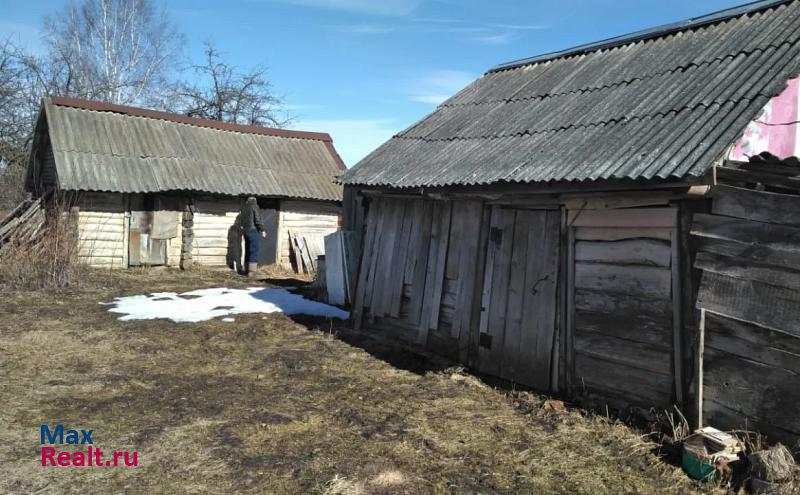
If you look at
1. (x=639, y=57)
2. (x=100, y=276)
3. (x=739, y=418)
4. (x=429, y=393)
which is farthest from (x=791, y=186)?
(x=100, y=276)

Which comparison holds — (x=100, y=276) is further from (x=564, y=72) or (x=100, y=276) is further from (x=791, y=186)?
(x=791, y=186)

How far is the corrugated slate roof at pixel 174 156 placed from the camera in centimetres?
1471

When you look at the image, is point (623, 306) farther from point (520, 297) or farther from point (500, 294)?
point (500, 294)

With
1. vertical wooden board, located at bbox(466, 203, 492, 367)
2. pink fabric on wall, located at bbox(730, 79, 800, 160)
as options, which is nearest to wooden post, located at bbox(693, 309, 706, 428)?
pink fabric on wall, located at bbox(730, 79, 800, 160)

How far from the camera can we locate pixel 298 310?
10.8 m

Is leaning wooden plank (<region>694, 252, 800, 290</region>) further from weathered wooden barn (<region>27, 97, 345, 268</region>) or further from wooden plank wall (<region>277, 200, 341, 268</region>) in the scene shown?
wooden plank wall (<region>277, 200, 341, 268</region>)

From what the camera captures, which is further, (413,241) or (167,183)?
(167,183)

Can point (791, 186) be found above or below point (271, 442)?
above

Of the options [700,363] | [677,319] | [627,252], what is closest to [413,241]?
[627,252]

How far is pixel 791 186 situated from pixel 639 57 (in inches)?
178

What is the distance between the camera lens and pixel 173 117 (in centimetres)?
1767

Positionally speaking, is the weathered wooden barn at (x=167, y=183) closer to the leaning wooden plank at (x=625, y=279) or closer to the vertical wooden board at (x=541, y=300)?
the vertical wooden board at (x=541, y=300)

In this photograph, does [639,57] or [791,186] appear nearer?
[791,186]

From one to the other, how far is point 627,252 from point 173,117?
15.7 meters
